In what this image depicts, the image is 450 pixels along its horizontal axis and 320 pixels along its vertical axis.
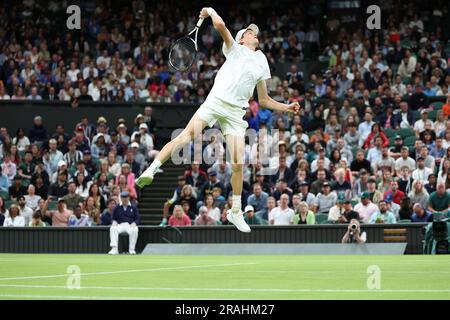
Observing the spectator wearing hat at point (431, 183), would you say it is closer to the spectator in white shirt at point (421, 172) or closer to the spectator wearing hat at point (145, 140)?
the spectator in white shirt at point (421, 172)

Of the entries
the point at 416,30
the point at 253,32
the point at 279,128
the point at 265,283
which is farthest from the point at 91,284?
the point at 416,30

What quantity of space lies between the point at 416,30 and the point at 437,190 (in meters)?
11.3

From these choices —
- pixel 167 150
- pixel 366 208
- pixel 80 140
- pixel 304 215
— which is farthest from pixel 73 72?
pixel 167 150

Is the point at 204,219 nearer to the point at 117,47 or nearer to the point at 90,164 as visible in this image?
the point at 90,164

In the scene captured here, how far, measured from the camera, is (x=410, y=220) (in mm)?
21172

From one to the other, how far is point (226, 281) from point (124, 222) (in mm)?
12572

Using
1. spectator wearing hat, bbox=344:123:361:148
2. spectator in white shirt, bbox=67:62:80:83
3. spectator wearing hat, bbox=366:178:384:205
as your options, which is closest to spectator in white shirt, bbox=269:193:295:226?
spectator wearing hat, bbox=366:178:384:205

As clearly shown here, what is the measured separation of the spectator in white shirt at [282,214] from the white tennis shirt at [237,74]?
9.37 meters

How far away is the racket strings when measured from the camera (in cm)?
1279

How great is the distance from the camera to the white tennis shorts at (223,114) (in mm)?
12320

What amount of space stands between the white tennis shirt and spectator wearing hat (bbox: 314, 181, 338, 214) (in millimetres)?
9962

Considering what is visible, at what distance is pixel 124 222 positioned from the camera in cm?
2217

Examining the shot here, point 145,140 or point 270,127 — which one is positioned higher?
point 270,127

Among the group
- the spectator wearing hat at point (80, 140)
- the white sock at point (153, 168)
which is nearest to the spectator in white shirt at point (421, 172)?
the spectator wearing hat at point (80, 140)
